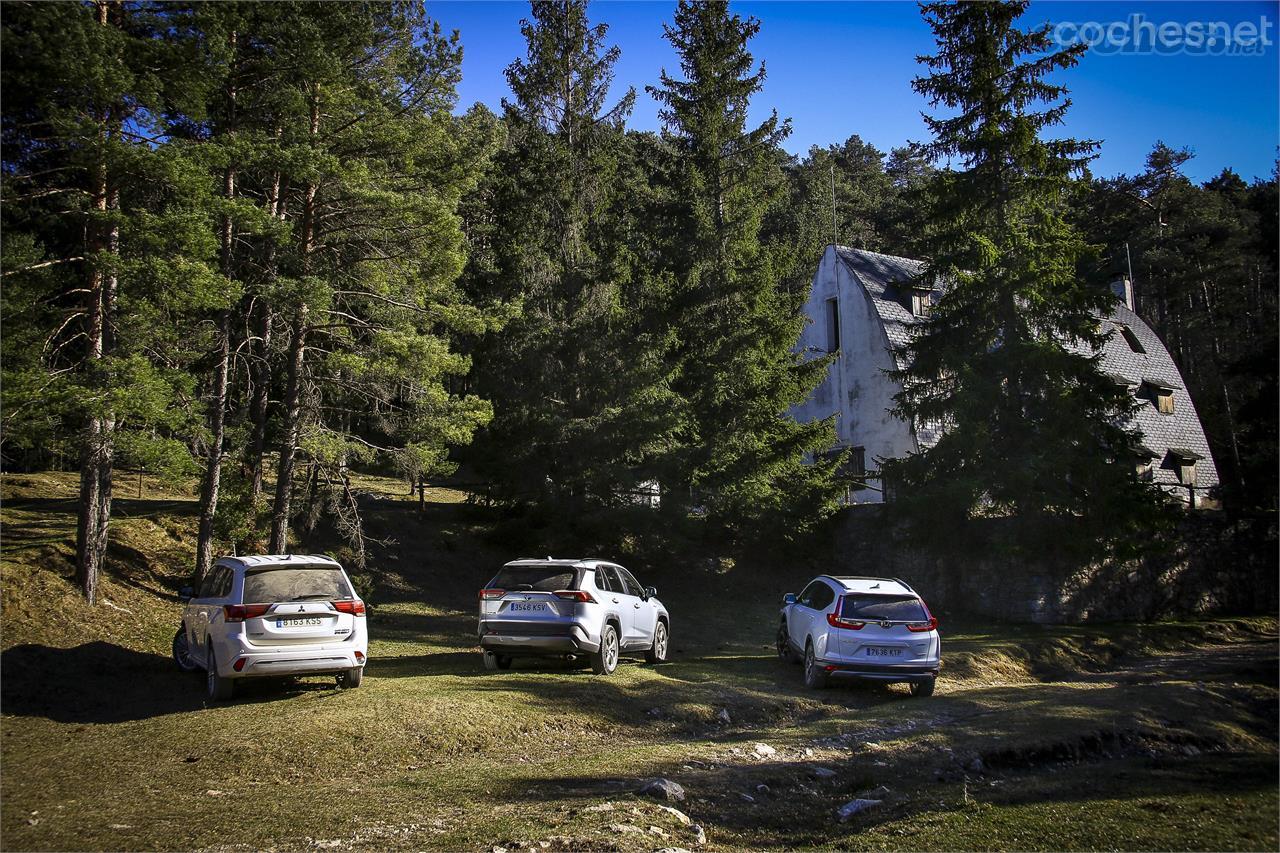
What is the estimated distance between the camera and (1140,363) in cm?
3834

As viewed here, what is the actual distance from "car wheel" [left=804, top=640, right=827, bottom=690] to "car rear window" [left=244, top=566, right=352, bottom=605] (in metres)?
7.40

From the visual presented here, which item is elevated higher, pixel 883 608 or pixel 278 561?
pixel 278 561

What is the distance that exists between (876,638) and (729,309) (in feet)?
49.7

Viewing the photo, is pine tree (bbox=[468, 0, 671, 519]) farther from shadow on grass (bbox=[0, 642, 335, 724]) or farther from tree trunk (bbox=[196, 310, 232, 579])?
shadow on grass (bbox=[0, 642, 335, 724])

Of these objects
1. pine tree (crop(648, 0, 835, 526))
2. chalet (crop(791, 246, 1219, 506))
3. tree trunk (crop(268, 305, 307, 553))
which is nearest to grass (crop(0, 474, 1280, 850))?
tree trunk (crop(268, 305, 307, 553))

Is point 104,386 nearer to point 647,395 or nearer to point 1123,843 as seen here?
point 647,395

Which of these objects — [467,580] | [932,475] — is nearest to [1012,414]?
[932,475]

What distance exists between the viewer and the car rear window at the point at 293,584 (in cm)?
1186

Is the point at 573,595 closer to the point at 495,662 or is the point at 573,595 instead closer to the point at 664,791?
the point at 495,662

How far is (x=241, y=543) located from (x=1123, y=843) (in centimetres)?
1809

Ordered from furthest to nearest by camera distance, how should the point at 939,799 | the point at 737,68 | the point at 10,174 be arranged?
the point at 737,68, the point at 10,174, the point at 939,799

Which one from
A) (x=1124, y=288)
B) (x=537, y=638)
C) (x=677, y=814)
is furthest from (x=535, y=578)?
(x=1124, y=288)

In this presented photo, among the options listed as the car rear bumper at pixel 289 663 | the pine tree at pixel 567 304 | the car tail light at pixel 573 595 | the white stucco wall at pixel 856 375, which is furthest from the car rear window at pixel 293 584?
the white stucco wall at pixel 856 375

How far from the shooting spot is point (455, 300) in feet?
73.2
